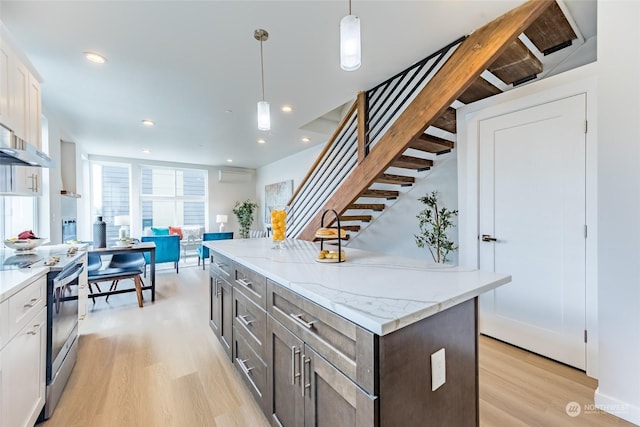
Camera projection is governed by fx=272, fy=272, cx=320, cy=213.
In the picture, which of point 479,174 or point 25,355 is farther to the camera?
point 479,174

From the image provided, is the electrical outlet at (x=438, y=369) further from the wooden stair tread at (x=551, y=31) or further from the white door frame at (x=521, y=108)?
the wooden stair tread at (x=551, y=31)

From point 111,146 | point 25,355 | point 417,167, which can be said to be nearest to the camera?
point 25,355

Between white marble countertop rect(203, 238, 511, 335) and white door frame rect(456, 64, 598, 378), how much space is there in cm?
136

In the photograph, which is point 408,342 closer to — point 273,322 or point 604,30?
point 273,322

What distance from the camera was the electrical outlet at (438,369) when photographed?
39.3 inches

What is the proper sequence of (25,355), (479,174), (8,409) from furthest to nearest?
1. (479,174)
2. (25,355)
3. (8,409)

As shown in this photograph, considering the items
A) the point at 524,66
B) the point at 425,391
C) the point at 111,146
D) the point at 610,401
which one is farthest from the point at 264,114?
the point at 111,146

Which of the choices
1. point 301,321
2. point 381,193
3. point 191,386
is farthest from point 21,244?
point 381,193

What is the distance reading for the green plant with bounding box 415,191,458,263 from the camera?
2.98 m

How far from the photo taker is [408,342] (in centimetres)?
91

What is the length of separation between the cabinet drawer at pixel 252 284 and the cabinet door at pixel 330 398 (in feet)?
1.59

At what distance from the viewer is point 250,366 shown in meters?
1.73

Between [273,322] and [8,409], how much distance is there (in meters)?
1.22

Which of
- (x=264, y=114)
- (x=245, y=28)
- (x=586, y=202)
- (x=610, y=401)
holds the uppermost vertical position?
(x=245, y=28)
